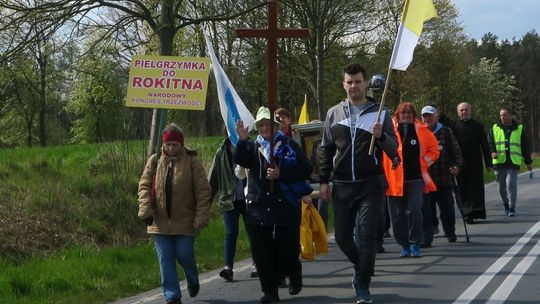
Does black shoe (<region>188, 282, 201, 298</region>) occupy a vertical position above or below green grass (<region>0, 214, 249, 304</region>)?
above

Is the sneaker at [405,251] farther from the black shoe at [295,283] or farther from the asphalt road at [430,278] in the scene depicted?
the black shoe at [295,283]

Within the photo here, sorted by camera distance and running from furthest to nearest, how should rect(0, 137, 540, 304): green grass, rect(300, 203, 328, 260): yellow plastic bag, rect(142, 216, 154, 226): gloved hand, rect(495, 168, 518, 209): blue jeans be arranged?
rect(495, 168, 518, 209): blue jeans
rect(0, 137, 540, 304): green grass
rect(300, 203, 328, 260): yellow plastic bag
rect(142, 216, 154, 226): gloved hand

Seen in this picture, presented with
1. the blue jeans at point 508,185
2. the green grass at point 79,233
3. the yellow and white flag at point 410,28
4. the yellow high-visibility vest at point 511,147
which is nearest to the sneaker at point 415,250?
the green grass at point 79,233

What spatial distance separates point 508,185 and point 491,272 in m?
6.71

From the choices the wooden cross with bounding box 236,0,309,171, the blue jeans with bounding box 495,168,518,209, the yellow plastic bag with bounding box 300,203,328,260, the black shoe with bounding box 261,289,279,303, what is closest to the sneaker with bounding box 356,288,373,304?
the black shoe with bounding box 261,289,279,303

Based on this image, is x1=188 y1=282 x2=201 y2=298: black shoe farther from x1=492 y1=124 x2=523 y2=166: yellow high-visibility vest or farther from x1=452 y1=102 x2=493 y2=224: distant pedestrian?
x1=492 y1=124 x2=523 y2=166: yellow high-visibility vest

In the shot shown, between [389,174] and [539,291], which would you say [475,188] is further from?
[539,291]

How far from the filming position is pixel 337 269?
31.0ft

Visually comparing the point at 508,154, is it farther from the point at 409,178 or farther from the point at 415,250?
the point at 415,250

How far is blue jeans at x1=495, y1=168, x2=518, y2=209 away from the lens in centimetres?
1483

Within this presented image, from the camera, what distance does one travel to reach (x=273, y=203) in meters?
7.36

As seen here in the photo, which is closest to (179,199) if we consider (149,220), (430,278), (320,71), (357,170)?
(149,220)

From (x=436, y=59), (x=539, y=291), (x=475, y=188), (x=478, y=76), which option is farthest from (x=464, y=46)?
(x=539, y=291)

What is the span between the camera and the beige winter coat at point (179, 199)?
726 centimetres
